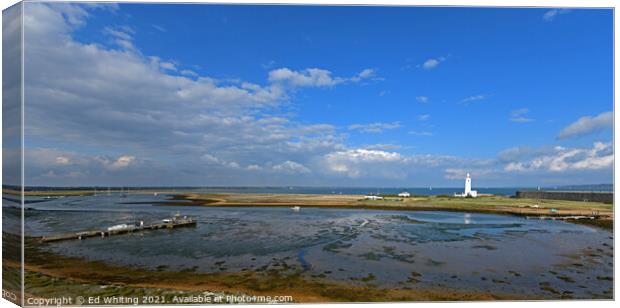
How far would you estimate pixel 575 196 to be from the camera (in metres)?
41.8

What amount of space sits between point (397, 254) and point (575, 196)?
4373cm

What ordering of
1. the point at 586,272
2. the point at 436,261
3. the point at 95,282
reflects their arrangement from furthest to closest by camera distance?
the point at 436,261, the point at 586,272, the point at 95,282

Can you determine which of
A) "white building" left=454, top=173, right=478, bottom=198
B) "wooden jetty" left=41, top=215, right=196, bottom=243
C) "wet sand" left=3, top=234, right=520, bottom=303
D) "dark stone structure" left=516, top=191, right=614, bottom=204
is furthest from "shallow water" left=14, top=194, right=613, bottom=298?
"white building" left=454, top=173, right=478, bottom=198

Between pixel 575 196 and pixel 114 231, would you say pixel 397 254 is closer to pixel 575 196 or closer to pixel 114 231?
pixel 114 231

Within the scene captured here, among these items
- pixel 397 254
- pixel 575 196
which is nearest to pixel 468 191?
pixel 575 196

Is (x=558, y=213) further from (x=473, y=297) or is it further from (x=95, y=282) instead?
(x=95, y=282)

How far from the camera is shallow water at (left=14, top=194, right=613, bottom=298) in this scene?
9742mm

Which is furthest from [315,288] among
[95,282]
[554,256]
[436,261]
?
[554,256]

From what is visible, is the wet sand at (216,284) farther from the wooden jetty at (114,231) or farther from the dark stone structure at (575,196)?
the dark stone structure at (575,196)

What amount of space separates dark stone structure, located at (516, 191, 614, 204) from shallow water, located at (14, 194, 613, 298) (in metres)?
22.6

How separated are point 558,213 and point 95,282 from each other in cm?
3448

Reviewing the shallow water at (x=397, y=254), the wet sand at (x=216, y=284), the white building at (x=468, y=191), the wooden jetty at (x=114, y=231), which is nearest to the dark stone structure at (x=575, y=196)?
the white building at (x=468, y=191)

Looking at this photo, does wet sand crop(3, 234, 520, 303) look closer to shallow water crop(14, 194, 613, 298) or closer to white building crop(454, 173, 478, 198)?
shallow water crop(14, 194, 613, 298)

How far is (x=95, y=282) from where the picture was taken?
910cm
